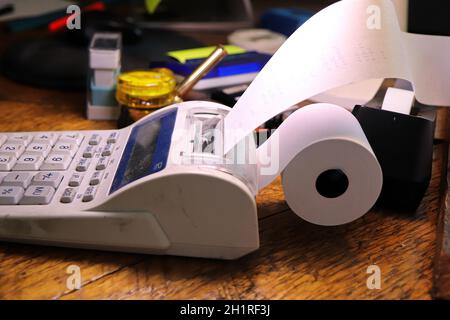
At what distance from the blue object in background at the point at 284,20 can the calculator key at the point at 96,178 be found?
609mm

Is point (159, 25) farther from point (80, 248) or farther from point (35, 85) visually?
point (80, 248)

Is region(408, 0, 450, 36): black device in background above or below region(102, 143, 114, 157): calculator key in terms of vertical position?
above

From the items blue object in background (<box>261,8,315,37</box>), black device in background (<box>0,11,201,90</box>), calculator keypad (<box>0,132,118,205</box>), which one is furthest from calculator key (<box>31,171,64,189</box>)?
blue object in background (<box>261,8,315,37</box>)

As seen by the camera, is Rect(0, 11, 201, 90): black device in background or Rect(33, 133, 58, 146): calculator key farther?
Rect(0, 11, 201, 90): black device in background

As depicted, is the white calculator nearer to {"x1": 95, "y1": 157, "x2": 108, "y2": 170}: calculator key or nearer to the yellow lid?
{"x1": 95, "y1": 157, "x2": 108, "y2": 170}: calculator key

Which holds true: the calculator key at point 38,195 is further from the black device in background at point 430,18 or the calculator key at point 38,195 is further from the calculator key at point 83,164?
the black device in background at point 430,18

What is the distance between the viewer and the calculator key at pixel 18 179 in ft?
1.68

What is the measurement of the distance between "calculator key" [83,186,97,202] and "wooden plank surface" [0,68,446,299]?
5 cm

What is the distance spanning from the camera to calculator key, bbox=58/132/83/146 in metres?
0.59

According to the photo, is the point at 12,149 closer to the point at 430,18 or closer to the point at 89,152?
the point at 89,152

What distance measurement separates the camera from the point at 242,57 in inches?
34.8

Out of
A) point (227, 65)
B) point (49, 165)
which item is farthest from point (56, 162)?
point (227, 65)

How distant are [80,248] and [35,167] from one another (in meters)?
0.09

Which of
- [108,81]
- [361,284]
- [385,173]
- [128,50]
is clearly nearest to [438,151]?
[385,173]
